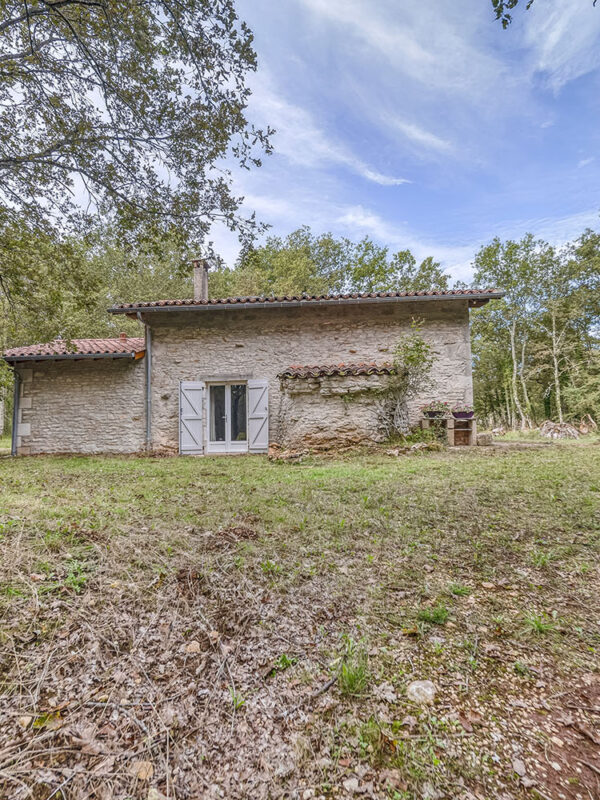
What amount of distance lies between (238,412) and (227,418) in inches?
12.8

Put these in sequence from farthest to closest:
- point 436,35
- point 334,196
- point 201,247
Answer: point 334,196
point 436,35
point 201,247

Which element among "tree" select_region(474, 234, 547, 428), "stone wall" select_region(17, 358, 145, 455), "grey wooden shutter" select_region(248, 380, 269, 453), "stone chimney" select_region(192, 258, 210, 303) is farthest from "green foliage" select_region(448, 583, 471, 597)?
"tree" select_region(474, 234, 547, 428)

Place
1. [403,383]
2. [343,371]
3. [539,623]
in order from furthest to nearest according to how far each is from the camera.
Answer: [403,383] < [343,371] < [539,623]

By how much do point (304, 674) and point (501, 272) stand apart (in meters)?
21.9

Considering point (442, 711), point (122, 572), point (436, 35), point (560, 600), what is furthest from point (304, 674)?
point (436, 35)

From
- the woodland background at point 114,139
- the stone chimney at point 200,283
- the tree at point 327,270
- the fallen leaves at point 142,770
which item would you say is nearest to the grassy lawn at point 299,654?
the fallen leaves at point 142,770

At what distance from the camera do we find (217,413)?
9305mm

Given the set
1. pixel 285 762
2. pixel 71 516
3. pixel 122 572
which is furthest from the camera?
pixel 71 516

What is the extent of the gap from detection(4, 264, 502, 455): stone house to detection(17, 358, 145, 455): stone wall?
1.0 inches

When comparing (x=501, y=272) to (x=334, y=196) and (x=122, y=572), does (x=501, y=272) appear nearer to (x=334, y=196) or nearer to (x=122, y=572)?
(x=334, y=196)

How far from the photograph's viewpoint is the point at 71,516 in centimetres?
310

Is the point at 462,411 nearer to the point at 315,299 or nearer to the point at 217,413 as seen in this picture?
the point at 315,299

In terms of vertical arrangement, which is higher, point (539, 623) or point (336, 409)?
point (336, 409)

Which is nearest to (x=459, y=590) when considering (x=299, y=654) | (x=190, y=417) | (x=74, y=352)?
(x=299, y=654)
